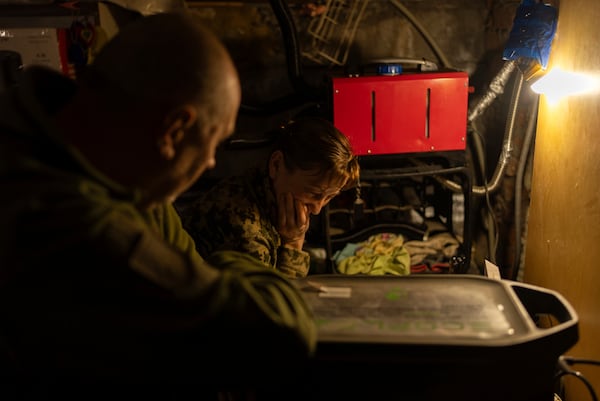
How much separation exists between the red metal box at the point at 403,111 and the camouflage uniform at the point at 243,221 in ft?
3.14

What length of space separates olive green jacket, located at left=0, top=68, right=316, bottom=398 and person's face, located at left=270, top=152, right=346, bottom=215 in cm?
92

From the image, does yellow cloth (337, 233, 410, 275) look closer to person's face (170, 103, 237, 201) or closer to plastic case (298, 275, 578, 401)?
plastic case (298, 275, 578, 401)

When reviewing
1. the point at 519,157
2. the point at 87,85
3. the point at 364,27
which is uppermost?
the point at 364,27

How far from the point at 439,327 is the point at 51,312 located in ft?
2.12

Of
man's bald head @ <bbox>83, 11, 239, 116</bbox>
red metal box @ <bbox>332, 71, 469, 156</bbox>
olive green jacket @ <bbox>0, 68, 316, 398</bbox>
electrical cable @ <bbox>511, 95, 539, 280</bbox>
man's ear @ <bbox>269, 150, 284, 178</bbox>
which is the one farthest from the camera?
electrical cable @ <bbox>511, 95, 539, 280</bbox>

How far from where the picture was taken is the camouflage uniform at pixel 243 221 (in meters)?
1.65

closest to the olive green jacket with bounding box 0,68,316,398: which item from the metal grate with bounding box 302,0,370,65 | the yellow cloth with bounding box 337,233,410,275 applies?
the yellow cloth with bounding box 337,233,410,275

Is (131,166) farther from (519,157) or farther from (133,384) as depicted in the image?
(519,157)

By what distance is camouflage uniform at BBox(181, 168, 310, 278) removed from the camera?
1.65 metres

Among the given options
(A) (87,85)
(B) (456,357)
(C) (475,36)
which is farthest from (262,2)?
(B) (456,357)

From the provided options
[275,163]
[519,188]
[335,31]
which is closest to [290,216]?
[275,163]

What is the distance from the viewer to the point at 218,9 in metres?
3.25

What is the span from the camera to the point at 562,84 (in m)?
1.99

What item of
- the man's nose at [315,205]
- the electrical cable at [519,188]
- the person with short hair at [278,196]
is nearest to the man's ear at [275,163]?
the person with short hair at [278,196]
